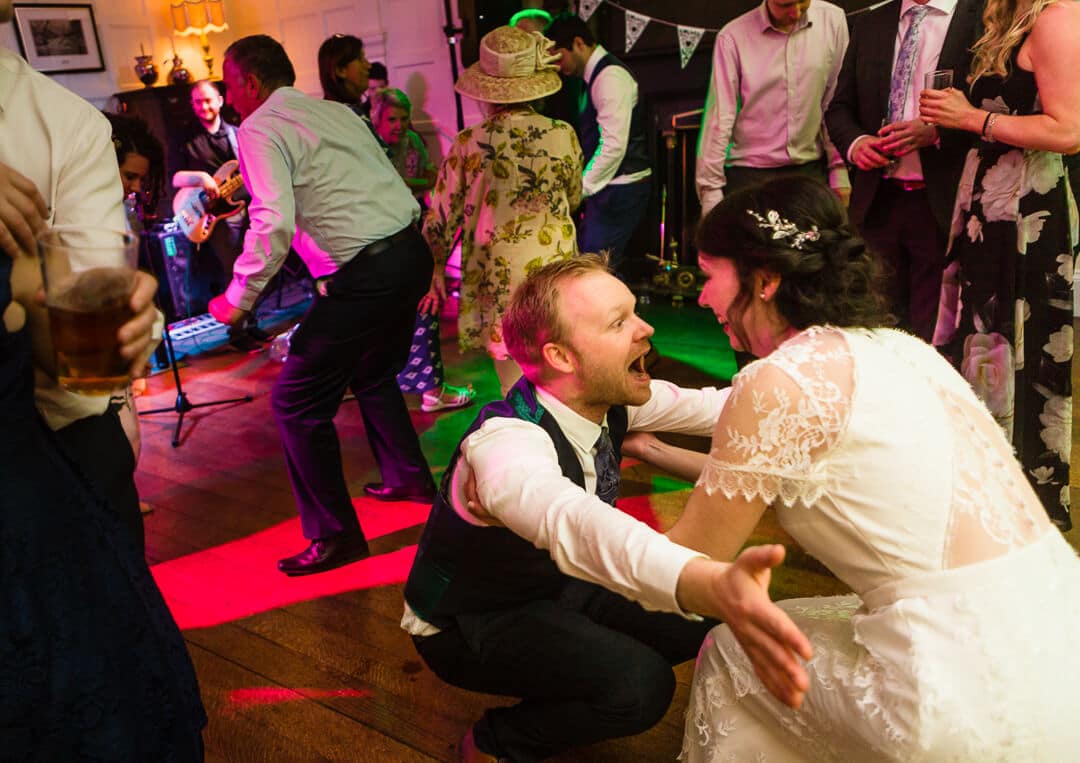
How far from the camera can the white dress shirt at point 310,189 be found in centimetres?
238

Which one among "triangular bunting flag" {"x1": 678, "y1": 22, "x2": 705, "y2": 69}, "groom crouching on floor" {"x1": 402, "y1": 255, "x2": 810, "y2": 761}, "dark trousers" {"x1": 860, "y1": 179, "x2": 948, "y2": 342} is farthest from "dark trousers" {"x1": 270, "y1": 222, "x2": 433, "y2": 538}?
"triangular bunting flag" {"x1": 678, "y1": 22, "x2": 705, "y2": 69}

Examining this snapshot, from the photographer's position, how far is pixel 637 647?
157 cm

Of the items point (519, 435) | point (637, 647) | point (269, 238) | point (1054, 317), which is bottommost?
point (637, 647)

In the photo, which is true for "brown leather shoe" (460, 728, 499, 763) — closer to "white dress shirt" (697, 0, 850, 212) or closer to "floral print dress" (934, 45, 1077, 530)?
"floral print dress" (934, 45, 1077, 530)

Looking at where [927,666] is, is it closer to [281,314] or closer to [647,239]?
[647,239]

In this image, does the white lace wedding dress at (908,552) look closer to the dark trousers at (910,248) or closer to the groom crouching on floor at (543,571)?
the groom crouching on floor at (543,571)

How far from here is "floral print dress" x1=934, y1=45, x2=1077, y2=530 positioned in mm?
2236

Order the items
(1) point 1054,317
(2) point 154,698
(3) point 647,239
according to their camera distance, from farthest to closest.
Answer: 1. (3) point 647,239
2. (1) point 1054,317
3. (2) point 154,698

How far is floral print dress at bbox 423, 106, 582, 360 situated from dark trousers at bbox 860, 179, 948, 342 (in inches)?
40.7

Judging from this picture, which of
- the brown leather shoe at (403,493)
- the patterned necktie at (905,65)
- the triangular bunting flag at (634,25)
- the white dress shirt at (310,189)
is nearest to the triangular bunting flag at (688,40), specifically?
the triangular bunting flag at (634,25)

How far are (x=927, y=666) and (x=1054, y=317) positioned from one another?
152 cm

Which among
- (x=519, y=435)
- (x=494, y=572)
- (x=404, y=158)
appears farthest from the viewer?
(x=404, y=158)

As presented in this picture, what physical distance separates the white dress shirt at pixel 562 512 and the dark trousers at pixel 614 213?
2734mm

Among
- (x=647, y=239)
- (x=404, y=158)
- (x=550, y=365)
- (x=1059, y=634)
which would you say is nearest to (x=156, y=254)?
(x=404, y=158)
